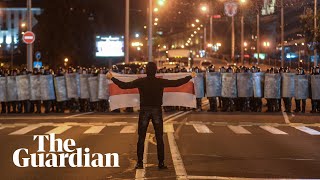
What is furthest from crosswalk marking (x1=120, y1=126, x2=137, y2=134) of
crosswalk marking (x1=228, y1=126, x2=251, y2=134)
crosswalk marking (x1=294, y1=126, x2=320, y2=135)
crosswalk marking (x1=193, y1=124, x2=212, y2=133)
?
crosswalk marking (x1=294, y1=126, x2=320, y2=135)

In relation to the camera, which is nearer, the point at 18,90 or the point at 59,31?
the point at 18,90

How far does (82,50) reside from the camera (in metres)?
79.7

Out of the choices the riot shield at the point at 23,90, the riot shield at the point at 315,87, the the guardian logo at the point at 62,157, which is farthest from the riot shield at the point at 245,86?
the the guardian logo at the point at 62,157

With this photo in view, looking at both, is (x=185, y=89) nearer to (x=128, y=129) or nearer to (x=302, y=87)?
(x=128, y=129)

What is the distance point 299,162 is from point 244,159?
3.85 feet

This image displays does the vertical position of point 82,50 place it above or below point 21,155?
above

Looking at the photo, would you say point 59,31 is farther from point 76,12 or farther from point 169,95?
point 169,95

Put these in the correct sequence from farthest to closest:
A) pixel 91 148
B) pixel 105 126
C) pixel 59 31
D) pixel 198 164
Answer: pixel 59 31
pixel 105 126
pixel 91 148
pixel 198 164

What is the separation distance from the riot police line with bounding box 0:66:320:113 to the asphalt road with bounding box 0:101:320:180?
5.07ft

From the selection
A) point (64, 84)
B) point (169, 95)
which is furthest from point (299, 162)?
point (64, 84)

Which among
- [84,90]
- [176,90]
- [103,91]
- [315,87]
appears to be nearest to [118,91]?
[176,90]

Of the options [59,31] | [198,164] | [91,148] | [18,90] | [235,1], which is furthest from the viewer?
[59,31]

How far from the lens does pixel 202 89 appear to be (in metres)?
29.2

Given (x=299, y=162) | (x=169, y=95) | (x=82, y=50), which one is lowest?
(x=299, y=162)
